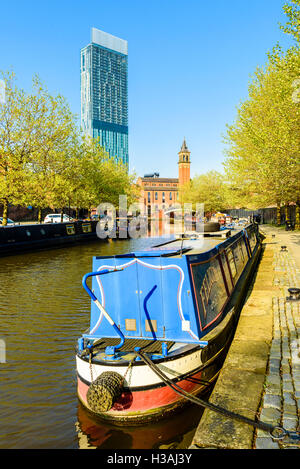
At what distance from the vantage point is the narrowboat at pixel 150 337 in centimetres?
516

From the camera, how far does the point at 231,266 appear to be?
10.1m

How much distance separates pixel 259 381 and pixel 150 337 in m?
2.01

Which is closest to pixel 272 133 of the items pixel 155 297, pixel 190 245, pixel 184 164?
pixel 190 245

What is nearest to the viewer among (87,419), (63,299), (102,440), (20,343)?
(102,440)

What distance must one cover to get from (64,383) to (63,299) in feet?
20.2

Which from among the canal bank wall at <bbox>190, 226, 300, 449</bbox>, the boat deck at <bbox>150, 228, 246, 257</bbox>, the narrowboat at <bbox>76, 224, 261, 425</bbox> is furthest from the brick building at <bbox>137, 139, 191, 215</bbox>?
the narrowboat at <bbox>76, 224, 261, 425</bbox>

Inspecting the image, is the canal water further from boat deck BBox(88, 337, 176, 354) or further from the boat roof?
the boat roof

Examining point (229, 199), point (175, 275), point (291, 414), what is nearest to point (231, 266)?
point (175, 275)

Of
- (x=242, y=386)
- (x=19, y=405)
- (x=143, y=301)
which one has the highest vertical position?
(x=143, y=301)

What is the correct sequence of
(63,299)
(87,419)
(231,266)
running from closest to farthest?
1. (87,419)
2. (231,266)
3. (63,299)

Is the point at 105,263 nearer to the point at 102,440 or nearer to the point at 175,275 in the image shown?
the point at 175,275

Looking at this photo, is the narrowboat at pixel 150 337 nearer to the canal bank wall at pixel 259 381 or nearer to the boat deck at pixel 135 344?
the boat deck at pixel 135 344

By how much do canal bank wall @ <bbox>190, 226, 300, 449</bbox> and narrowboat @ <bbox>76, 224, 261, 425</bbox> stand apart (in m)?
0.55

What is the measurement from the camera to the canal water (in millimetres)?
4984
